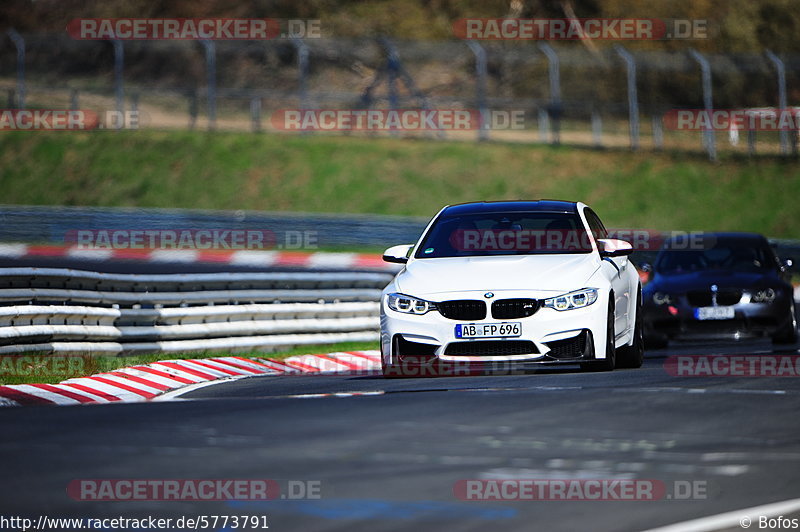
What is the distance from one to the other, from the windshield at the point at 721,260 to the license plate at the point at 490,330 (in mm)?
6481

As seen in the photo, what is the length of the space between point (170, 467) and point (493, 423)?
229 cm

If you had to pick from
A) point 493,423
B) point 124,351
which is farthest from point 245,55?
point 493,423

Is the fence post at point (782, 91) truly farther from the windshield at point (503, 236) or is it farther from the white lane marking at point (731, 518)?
the white lane marking at point (731, 518)

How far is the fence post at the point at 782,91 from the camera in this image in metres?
33.4

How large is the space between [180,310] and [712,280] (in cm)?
604

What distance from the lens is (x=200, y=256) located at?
30469 millimetres

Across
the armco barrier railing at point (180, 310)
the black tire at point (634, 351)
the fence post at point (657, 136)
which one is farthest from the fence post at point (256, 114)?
the black tire at point (634, 351)

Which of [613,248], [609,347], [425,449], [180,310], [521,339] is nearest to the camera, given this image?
[425,449]

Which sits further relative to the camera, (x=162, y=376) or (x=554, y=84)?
(x=554, y=84)

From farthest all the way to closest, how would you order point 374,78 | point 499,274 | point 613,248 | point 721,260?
1. point 374,78
2. point 721,260
3. point 613,248
4. point 499,274

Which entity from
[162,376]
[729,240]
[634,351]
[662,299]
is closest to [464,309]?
[634,351]

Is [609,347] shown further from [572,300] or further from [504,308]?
[504,308]

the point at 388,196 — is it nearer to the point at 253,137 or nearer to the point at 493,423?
the point at 253,137

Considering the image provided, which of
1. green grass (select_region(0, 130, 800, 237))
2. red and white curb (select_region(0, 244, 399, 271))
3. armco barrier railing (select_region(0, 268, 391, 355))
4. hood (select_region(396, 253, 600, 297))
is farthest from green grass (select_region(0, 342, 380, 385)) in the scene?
green grass (select_region(0, 130, 800, 237))
